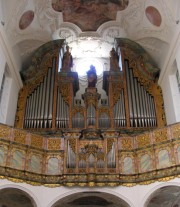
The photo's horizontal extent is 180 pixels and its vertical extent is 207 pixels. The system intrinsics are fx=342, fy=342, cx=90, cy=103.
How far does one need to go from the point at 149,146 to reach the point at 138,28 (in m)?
7.23

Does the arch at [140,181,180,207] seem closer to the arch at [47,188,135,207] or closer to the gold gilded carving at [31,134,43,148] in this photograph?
the arch at [47,188,135,207]

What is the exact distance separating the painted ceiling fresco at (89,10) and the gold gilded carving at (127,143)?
7.49 meters

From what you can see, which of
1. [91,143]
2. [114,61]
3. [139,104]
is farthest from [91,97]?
[114,61]

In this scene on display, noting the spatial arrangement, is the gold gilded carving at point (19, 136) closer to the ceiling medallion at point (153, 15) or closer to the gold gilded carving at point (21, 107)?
the gold gilded carving at point (21, 107)

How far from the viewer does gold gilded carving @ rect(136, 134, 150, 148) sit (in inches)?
515

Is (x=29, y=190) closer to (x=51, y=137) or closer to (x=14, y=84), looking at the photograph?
(x=51, y=137)

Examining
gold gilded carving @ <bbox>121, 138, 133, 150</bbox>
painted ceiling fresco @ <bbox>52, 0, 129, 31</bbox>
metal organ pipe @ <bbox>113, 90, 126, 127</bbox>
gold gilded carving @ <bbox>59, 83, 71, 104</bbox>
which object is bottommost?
gold gilded carving @ <bbox>121, 138, 133, 150</bbox>

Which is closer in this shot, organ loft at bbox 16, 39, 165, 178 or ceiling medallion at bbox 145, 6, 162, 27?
organ loft at bbox 16, 39, 165, 178

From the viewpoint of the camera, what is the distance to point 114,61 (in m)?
18.0

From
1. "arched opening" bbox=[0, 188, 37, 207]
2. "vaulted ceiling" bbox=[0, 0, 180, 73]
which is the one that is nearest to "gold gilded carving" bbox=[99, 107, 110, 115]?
"vaulted ceiling" bbox=[0, 0, 180, 73]

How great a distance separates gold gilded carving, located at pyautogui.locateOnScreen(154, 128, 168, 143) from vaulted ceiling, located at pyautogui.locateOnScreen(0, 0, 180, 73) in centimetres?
477

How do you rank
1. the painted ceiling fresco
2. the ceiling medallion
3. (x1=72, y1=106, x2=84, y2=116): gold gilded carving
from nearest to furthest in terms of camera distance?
(x1=72, y1=106, x2=84, y2=116): gold gilded carving → the ceiling medallion → the painted ceiling fresco

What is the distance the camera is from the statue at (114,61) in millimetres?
17594

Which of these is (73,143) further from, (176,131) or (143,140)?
(176,131)
